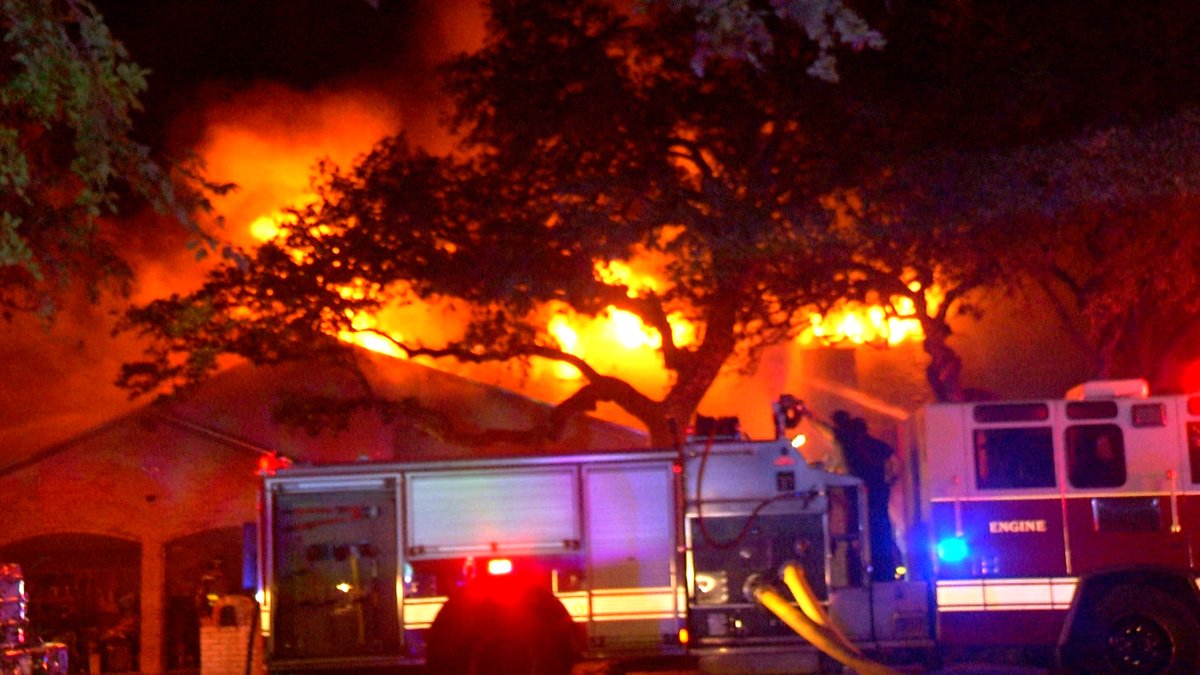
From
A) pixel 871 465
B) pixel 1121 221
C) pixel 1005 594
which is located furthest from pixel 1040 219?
pixel 1005 594

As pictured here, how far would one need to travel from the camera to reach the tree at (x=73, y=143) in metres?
7.74

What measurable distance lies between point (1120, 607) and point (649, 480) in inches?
153

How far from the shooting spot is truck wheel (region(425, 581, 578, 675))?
1038 cm

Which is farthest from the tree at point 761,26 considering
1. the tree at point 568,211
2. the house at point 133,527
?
the house at point 133,527

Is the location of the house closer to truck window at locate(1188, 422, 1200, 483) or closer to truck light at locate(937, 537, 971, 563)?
truck light at locate(937, 537, 971, 563)

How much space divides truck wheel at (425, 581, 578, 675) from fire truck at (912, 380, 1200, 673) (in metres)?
3.11

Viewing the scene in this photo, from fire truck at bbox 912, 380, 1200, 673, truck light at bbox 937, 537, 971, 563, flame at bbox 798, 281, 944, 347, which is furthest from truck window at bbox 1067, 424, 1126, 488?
flame at bbox 798, 281, 944, 347

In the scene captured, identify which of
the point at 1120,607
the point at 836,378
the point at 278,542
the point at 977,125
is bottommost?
the point at 1120,607

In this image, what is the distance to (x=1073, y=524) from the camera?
1056cm

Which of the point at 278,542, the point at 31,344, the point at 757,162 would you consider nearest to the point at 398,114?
the point at 31,344

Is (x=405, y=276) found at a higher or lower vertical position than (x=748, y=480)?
higher

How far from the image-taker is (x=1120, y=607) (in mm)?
10469

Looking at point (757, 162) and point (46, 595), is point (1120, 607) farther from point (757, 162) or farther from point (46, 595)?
point (46, 595)

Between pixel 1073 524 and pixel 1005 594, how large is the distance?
2.57ft
